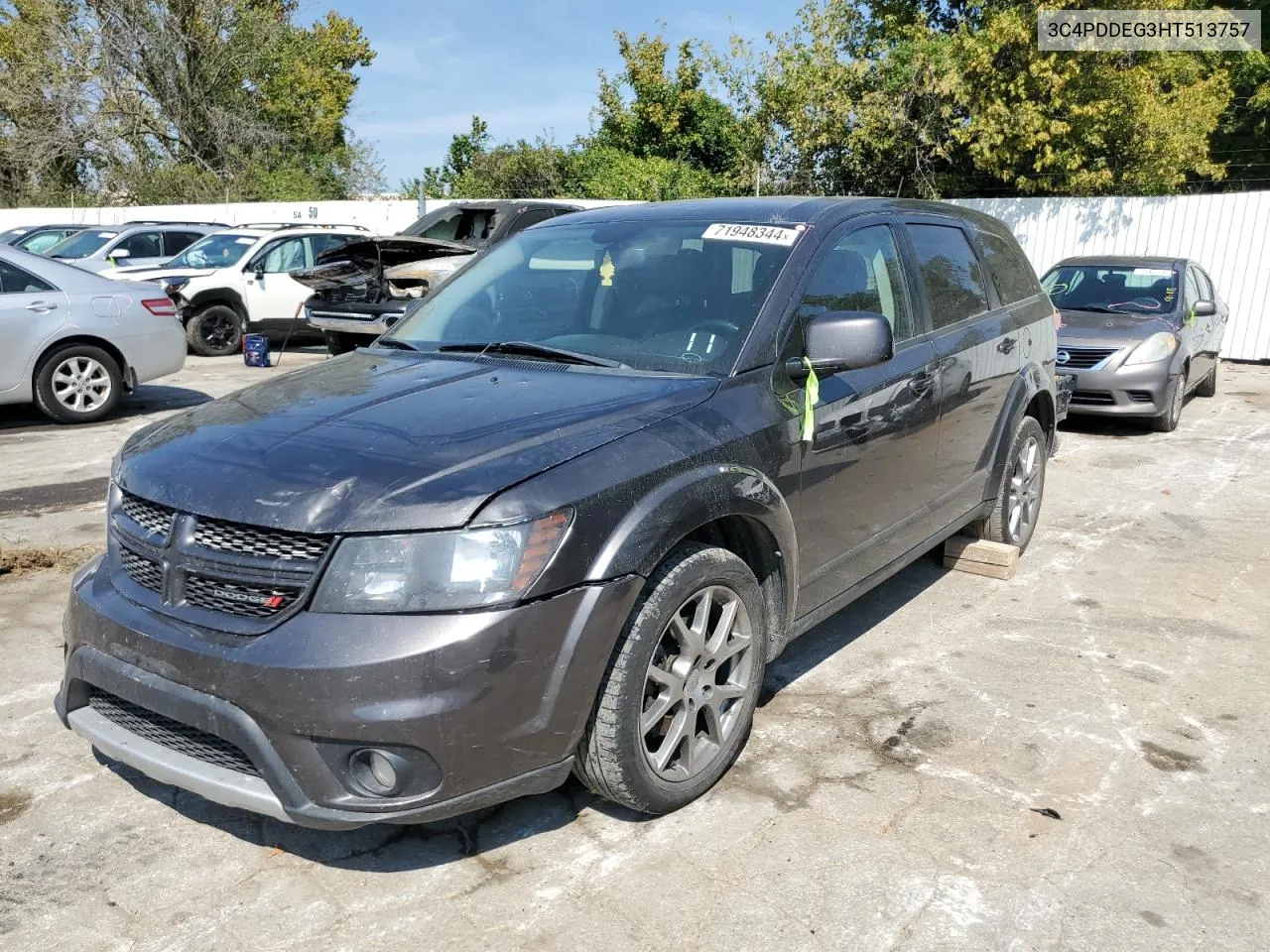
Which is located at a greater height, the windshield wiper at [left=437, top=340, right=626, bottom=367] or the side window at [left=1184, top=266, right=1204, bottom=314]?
the windshield wiper at [left=437, top=340, right=626, bottom=367]

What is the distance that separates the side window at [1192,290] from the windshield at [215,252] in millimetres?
11481

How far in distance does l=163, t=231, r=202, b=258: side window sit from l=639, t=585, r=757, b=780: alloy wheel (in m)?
15.5

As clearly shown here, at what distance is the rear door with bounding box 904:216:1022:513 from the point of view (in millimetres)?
4656

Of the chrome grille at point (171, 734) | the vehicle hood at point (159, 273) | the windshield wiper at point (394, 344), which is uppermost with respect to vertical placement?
the windshield wiper at point (394, 344)

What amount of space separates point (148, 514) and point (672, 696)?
156cm

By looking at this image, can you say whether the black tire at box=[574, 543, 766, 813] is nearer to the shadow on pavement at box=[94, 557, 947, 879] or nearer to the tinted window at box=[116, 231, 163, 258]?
the shadow on pavement at box=[94, 557, 947, 879]

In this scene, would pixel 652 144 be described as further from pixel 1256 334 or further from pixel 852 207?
pixel 852 207

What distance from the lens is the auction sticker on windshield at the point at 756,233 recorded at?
12.8 ft

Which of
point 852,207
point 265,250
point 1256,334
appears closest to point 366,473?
point 852,207

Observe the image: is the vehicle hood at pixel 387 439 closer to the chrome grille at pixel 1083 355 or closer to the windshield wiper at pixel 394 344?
the windshield wiper at pixel 394 344

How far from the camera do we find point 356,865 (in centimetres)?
304

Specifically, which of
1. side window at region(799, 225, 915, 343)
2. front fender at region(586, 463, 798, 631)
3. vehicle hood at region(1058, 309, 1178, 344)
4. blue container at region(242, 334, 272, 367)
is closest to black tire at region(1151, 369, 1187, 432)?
vehicle hood at region(1058, 309, 1178, 344)

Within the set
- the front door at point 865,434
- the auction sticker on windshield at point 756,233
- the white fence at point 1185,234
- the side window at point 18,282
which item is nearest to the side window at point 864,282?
the front door at point 865,434

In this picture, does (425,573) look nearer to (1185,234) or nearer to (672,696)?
(672,696)
